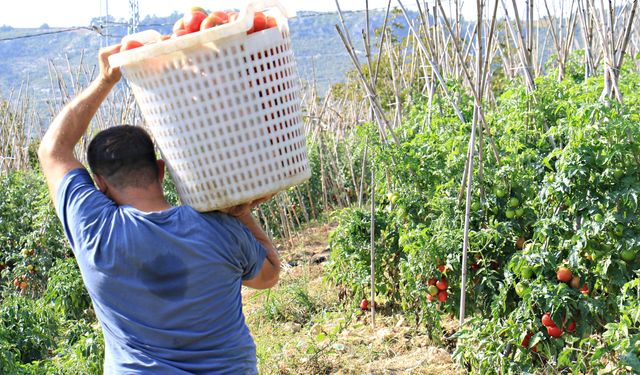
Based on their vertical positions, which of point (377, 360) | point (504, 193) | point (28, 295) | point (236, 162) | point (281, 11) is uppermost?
point (281, 11)

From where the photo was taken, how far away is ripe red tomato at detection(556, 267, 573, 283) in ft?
8.87

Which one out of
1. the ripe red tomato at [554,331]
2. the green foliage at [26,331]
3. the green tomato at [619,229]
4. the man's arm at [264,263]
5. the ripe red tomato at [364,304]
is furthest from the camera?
the ripe red tomato at [364,304]

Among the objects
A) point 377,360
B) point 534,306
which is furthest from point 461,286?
point 377,360

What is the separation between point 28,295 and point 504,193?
4.02 m

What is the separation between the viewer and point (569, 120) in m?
2.88

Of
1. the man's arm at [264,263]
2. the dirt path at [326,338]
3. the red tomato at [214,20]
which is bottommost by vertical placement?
the dirt path at [326,338]

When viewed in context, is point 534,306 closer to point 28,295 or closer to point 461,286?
point 461,286

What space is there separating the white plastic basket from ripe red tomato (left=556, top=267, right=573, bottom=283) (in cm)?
132

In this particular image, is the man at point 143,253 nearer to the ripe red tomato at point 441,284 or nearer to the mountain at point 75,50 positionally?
the ripe red tomato at point 441,284

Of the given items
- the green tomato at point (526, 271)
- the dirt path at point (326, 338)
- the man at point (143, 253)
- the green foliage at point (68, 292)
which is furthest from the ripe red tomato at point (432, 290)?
the green foliage at point (68, 292)

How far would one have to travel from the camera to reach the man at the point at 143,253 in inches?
66.1

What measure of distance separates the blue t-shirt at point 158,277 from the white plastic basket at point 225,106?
9 centimetres

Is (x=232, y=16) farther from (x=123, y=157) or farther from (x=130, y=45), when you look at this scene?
(x=123, y=157)

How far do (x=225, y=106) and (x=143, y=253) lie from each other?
35 centimetres
